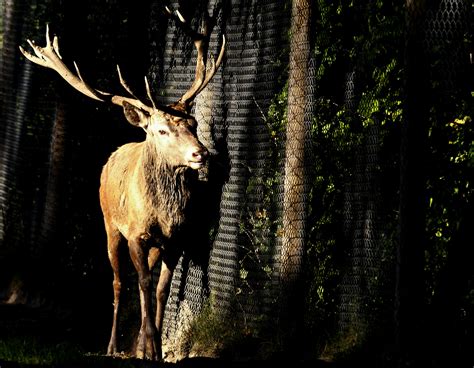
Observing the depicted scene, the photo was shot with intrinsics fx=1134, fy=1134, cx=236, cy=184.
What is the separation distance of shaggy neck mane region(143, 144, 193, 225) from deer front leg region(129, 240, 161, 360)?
0.36 m

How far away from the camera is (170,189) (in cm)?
903

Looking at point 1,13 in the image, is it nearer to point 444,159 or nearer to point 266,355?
point 266,355

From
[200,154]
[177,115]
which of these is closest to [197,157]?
[200,154]

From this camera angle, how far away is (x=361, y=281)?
7.50m

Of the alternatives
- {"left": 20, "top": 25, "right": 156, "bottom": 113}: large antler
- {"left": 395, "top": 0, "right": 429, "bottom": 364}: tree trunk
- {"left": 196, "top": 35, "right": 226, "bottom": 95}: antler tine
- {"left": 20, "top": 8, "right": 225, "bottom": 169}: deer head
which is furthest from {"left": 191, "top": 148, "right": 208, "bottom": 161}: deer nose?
{"left": 395, "top": 0, "right": 429, "bottom": 364}: tree trunk

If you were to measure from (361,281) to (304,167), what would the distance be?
39.6 inches

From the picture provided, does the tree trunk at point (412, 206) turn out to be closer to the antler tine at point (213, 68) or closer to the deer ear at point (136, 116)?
the antler tine at point (213, 68)

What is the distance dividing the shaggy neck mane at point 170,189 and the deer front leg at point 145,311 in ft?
→ 1.17

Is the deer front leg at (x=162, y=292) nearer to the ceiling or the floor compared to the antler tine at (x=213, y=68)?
nearer to the floor

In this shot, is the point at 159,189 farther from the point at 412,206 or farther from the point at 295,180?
the point at 412,206

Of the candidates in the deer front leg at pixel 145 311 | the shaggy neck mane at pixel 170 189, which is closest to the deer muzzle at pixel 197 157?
the shaggy neck mane at pixel 170 189

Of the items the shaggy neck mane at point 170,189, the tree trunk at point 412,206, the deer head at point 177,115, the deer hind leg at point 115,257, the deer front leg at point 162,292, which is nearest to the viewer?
the tree trunk at point 412,206

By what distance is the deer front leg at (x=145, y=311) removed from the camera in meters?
8.84

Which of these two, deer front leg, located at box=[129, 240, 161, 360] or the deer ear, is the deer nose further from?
deer front leg, located at box=[129, 240, 161, 360]
